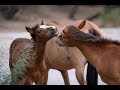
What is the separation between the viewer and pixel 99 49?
6438 millimetres

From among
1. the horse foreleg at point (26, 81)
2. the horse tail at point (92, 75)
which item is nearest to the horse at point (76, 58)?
the horse tail at point (92, 75)

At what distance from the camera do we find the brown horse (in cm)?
626

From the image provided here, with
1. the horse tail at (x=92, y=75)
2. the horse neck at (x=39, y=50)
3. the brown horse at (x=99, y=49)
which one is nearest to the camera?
the brown horse at (x=99, y=49)

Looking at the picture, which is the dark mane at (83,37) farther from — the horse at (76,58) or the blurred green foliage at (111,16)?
the blurred green foliage at (111,16)

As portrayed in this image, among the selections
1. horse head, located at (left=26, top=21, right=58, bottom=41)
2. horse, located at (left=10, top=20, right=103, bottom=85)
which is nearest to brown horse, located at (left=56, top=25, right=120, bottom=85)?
horse head, located at (left=26, top=21, right=58, bottom=41)

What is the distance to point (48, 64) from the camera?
809 centimetres

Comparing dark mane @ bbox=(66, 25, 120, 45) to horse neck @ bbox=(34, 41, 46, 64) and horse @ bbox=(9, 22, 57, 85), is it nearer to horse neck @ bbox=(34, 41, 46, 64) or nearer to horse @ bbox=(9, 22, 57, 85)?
horse @ bbox=(9, 22, 57, 85)

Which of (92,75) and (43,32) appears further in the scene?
(92,75)

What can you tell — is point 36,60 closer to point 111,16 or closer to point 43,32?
point 43,32

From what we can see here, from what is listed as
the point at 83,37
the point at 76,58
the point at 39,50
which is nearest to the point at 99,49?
the point at 83,37

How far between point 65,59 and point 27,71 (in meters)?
0.92

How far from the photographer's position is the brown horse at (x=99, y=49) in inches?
246

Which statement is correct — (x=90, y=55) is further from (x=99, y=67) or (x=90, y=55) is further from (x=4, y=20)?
(x=4, y=20)
